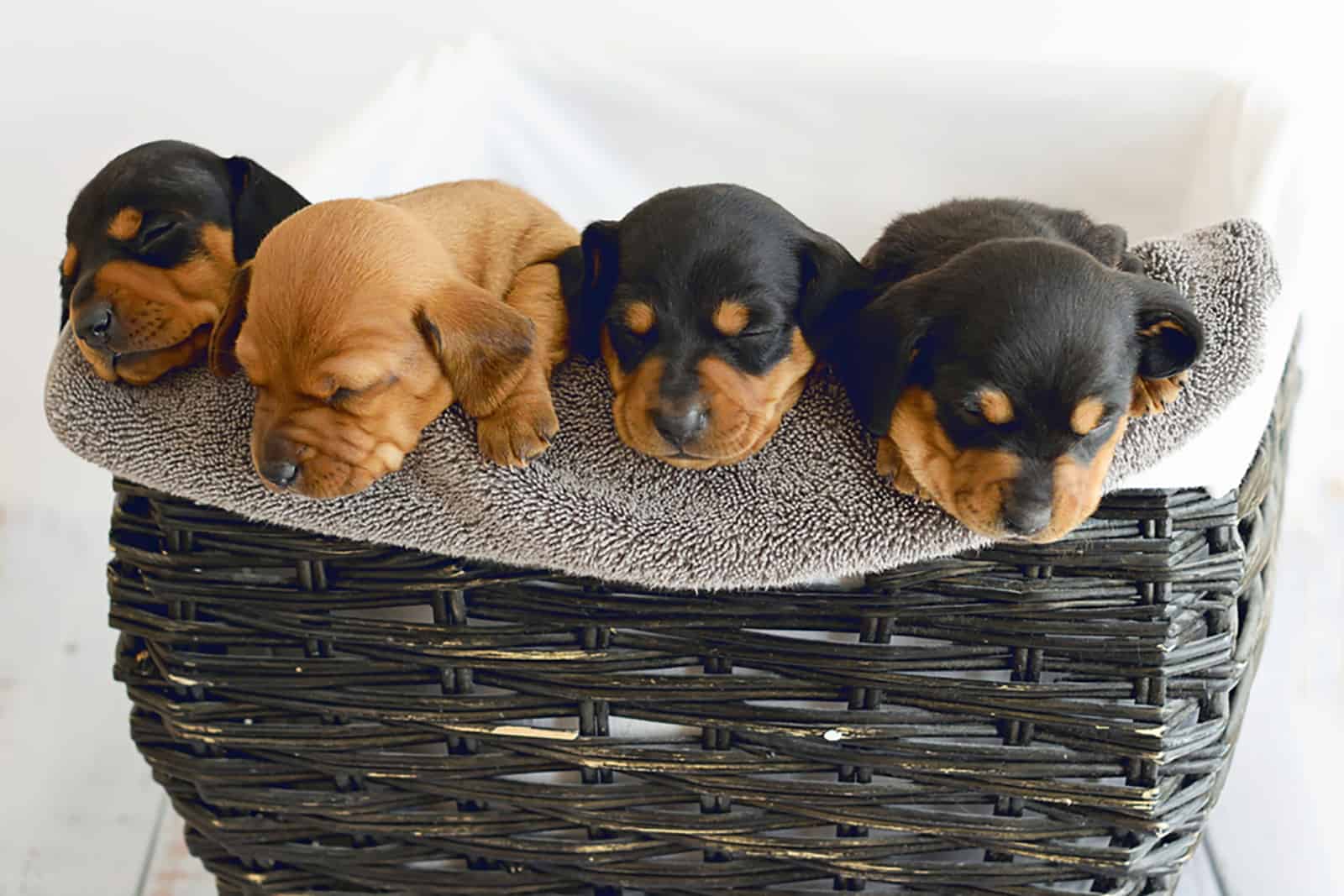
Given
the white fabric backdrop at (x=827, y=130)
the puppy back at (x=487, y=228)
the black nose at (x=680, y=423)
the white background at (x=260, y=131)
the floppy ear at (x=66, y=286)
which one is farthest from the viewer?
the white background at (x=260, y=131)

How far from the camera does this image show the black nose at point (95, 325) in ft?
4.72

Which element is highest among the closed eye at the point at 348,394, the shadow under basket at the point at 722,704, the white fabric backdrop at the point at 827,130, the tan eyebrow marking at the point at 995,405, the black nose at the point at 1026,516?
the tan eyebrow marking at the point at 995,405

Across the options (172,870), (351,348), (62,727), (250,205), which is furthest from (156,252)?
(62,727)

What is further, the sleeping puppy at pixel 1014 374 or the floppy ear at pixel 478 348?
the floppy ear at pixel 478 348

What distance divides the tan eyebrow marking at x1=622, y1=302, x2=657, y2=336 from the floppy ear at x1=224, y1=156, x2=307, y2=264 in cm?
54

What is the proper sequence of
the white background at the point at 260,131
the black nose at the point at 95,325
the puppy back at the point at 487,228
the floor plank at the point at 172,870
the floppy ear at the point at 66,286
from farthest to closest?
the white background at the point at 260,131 → the floor plank at the point at 172,870 → the puppy back at the point at 487,228 → the floppy ear at the point at 66,286 → the black nose at the point at 95,325

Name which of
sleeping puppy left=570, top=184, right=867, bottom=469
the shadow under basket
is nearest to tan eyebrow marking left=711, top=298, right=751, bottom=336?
sleeping puppy left=570, top=184, right=867, bottom=469

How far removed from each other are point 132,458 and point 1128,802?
4.27ft

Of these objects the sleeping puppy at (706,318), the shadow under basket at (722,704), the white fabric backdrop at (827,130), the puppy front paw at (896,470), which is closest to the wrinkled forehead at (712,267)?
the sleeping puppy at (706,318)

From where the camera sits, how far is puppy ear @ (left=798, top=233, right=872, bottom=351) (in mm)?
1458

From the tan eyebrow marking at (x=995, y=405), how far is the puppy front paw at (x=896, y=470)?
0.36 feet

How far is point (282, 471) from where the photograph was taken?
4.36 ft

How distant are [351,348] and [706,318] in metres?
0.42

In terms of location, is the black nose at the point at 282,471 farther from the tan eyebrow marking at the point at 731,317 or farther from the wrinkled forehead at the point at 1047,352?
the wrinkled forehead at the point at 1047,352
